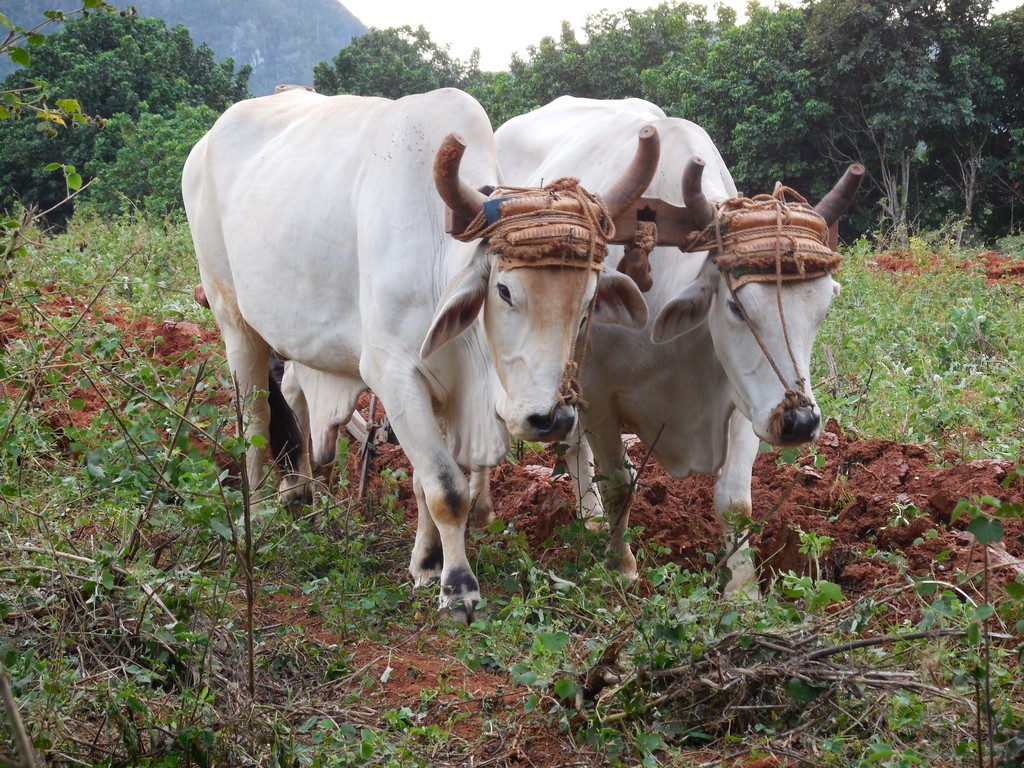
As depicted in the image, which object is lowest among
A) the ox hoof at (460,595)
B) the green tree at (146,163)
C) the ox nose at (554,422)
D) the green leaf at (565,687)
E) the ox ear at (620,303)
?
the green tree at (146,163)

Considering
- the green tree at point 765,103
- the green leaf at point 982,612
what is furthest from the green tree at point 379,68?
the green leaf at point 982,612

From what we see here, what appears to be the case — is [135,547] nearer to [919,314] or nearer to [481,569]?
[481,569]

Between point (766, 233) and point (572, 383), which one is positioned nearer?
point (572, 383)

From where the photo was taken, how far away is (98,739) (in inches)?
90.2

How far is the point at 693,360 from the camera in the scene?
12.8 ft

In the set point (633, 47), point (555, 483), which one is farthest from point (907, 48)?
point (555, 483)

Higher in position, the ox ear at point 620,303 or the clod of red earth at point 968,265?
the ox ear at point 620,303

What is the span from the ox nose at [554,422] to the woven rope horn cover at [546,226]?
436mm

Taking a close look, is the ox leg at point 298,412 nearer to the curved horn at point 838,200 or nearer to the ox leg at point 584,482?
the ox leg at point 584,482

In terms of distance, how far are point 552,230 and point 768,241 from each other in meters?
→ 0.68

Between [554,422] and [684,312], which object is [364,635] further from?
[684,312]

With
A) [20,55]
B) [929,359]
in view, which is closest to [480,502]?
[20,55]

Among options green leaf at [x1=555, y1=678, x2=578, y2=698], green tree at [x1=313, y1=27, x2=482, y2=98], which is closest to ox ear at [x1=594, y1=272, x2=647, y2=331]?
green leaf at [x1=555, y1=678, x2=578, y2=698]

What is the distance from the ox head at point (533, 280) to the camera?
3256 mm
